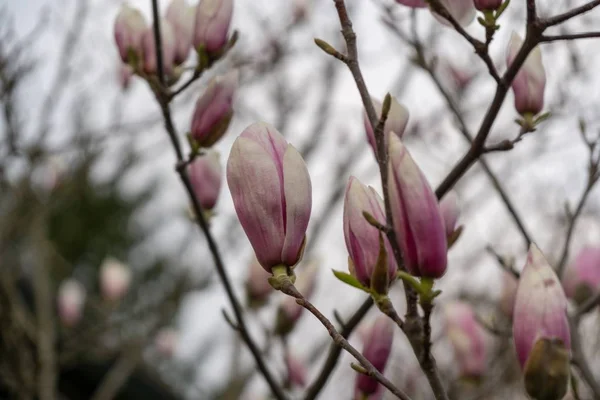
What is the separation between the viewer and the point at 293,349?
144 centimetres

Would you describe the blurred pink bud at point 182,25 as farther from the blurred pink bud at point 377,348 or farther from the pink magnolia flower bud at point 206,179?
the blurred pink bud at point 377,348

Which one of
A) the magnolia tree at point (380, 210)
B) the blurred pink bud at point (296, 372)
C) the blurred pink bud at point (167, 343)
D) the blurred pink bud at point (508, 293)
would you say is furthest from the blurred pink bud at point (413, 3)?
the blurred pink bud at point (167, 343)

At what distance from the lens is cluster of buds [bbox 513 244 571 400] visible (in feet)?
1.52

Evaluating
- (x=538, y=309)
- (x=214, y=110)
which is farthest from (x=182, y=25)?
(x=538, y=309)

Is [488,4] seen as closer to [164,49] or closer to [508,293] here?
[164,49]

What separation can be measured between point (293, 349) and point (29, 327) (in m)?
1.17

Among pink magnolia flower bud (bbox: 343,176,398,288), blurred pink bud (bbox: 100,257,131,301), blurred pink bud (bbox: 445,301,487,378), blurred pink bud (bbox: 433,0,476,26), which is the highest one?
blurred pink bud (bbox: 433,0,476,26)

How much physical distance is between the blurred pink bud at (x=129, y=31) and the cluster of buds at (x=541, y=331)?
64 centimetres

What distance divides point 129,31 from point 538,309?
0.70 meters

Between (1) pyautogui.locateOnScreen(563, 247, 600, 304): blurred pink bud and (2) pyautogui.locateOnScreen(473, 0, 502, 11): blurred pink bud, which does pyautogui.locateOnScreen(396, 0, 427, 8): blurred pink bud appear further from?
(1) pyautogui.locateOnScreen(563, 247, 600, 304): blurred pink bud

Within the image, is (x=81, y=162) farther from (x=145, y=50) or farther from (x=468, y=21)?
(x=468, y=21)

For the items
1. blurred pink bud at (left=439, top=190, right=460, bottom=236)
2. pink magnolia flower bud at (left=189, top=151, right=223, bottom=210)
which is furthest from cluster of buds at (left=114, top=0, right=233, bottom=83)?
blurred pink bud at (left=439, top=190, right=460, bottom=236)

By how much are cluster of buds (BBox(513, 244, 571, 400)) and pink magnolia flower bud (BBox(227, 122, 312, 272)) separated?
195 millimetres

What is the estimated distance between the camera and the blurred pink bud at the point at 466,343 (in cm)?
101
